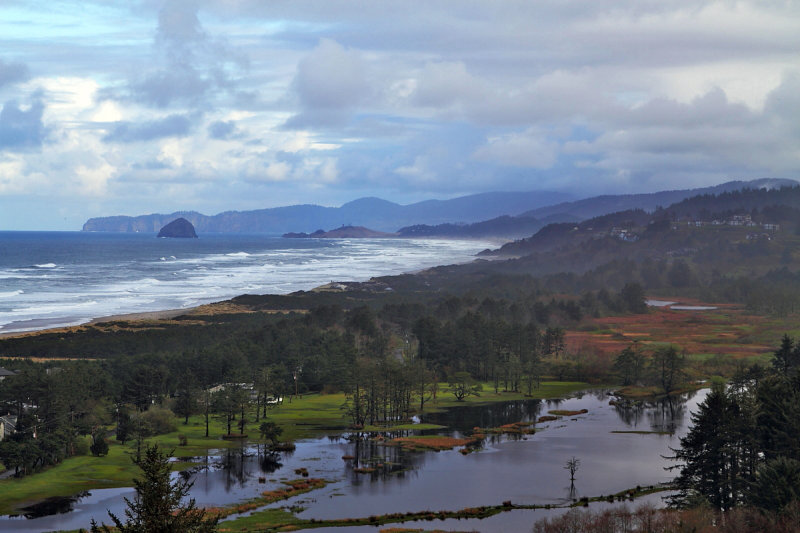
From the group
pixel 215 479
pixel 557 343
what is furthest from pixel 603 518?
pixel 557 343

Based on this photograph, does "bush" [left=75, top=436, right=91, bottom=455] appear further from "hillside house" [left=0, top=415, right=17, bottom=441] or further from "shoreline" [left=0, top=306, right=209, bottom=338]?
"shoreline" [left=0, top=306, right=209, bottom=338]

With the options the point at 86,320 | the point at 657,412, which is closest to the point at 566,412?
the point at 657,412

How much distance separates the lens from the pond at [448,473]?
59.0 m

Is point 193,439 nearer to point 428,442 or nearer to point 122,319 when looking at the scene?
point 428,442

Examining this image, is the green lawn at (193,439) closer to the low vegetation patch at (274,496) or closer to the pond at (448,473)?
the pond at (448,473)

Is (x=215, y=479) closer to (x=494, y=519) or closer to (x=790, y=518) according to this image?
(x=494, y=519)

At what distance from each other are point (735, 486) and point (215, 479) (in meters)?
42.3

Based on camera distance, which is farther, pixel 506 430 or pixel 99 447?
pixel 506 430

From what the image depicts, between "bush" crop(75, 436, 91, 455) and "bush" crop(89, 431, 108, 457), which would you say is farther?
"bush" crop(75, 436, 91, 455)

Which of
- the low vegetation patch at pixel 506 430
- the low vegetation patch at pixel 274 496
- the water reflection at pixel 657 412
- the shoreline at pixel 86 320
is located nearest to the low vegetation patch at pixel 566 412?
the water reflection at pixel 657 412

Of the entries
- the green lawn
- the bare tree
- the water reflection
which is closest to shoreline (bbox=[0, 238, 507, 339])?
the green lawn

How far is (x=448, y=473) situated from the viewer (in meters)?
70.2

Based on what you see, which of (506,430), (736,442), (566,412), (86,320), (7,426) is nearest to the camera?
(736,442)

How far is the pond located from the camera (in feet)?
193
